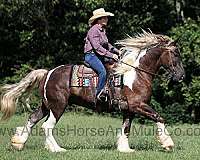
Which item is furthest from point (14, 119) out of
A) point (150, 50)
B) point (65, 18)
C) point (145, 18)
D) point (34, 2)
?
point (150, 50)

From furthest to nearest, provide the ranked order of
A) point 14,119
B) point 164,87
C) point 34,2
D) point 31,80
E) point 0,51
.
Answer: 1. point 0,51
2. point 164,87
3. point 34,2
4. point 14,119
5. point 31,80

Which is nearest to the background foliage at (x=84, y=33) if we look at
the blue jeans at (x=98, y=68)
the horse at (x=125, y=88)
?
the horse at (x=125, y=88)

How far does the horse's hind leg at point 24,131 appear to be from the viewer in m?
10.8

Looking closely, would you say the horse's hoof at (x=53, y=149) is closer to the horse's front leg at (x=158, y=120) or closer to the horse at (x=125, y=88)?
the horse at (x=125, y=88)

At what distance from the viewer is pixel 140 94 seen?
34.7 ft

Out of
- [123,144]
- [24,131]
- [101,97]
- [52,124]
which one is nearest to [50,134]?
[52,124]

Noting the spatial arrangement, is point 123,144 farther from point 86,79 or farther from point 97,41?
point 97,41

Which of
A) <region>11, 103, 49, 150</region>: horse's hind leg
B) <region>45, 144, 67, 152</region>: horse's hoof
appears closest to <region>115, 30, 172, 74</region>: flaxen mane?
<region>11, 103, 49, 150</region>: horse's hind leg

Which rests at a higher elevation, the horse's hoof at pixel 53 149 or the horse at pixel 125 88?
the horse at pixel 125 88

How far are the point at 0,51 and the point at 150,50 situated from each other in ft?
61.8

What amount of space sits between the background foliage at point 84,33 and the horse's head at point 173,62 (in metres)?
14.5

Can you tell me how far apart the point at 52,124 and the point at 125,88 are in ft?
5.67

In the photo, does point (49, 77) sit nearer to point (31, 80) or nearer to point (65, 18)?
point (31, 80)

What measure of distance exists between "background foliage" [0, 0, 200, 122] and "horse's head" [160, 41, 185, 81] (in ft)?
47.7
